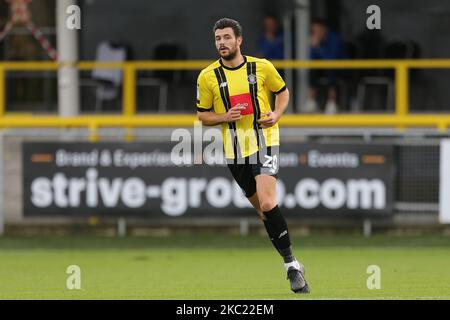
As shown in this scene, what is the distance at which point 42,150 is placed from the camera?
1839 centimetres

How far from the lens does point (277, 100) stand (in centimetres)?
1200

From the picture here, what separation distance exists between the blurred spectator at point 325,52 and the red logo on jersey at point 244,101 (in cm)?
943

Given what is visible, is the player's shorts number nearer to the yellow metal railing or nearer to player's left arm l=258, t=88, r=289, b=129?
player's left arm l=258, t=88, r=289, b=129

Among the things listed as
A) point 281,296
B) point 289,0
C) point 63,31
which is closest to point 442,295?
point 281,296

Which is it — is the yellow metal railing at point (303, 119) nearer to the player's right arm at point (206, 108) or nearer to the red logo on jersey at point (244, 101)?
the player's right arm at point (206, 108)

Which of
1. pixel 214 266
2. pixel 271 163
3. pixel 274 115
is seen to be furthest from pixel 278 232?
pixel 214 266

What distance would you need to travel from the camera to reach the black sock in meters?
11.7

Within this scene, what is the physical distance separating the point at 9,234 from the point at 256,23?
20.9 feet

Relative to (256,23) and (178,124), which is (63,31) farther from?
(256,23)

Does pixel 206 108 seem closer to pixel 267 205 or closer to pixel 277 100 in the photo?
pixel 277 100

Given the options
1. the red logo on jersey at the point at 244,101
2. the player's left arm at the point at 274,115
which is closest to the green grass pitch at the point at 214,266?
the player's left arm at the point at 274,115

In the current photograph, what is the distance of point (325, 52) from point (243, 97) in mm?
9635

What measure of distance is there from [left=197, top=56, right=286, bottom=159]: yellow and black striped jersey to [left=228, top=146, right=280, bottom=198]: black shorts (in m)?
0.06

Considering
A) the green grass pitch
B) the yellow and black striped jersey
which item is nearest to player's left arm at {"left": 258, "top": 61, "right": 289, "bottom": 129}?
the yellow and black striped jersey
